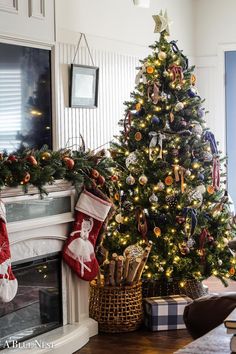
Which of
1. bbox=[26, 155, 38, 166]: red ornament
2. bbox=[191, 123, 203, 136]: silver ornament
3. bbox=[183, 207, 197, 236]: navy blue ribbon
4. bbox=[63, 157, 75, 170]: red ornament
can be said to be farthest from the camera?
bbox=[191, 123, 203, 136]: silver ornament

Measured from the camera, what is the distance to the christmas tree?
5.03 metres

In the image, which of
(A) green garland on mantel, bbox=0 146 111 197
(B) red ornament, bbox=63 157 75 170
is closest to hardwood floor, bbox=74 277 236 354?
(A) green garland on mantel, bbox=0 146 111 197

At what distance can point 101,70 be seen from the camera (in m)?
5.59

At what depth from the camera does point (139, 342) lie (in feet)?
14.8

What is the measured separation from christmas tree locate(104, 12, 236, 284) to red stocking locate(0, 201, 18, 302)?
4.22 ft

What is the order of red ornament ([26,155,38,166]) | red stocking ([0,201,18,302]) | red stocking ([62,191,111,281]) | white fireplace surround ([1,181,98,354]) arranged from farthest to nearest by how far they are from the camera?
red stocking ([62,191,111,281])
white fireplace surround ([1,181,98,354])
red ornament ([26,155,38,166])
red stocking ([0,201,18,302])

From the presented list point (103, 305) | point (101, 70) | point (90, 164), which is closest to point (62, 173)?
point (90, 164)

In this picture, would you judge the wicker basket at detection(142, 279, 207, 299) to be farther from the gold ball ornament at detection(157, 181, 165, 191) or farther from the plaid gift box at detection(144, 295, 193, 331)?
the gold ball ornament at detection(157, 181, 165, 191)

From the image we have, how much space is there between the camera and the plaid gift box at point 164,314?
4.73 m

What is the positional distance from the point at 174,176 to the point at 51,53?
1.28m

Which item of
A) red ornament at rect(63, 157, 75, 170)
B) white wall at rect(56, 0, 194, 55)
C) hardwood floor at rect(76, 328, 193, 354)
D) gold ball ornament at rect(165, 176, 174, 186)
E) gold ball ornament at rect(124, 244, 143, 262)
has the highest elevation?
white wall at rect(56, 0, 194, 55)

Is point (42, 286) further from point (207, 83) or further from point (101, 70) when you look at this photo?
point (207, 83)

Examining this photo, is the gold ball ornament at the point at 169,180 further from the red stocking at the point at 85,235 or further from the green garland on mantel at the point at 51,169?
the red stocking at the point at 85,235

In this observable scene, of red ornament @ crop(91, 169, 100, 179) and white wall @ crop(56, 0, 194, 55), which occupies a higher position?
white wall @ crop(56, 0, 194, 55)
